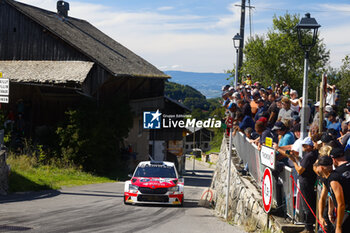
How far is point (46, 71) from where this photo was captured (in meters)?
29.8

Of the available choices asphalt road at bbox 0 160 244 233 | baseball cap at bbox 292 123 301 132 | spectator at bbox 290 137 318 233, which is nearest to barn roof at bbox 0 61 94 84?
asphalt road at bbox 0 160 244 233

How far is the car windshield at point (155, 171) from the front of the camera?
16.8 meters

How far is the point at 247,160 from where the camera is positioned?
14.4 m

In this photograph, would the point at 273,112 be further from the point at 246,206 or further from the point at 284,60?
the point at 284,60

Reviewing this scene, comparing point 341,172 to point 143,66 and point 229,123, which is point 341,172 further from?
point 143,66

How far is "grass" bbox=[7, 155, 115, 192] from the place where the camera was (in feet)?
60.6

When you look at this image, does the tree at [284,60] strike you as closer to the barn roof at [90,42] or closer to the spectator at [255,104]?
the barn roof at [90,42]

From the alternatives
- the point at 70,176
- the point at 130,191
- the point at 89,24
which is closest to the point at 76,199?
the point at 130,191

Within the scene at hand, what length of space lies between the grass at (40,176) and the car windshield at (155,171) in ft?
15.2

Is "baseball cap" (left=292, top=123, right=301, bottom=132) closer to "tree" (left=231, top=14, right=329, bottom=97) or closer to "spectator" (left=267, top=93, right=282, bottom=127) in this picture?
"spectator" (left=267, top=93, right=282, bottom=127)

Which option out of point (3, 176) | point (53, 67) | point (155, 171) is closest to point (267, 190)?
point (155, 171)

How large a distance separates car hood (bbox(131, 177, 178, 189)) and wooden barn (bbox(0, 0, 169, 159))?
1233 cm

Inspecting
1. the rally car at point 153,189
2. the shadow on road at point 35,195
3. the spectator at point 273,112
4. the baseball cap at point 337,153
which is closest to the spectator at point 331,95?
the spectator at point 273,112

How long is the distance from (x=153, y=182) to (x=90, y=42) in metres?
22.4
